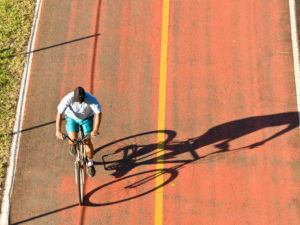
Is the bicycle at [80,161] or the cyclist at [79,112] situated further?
the bicycle at [80,161]

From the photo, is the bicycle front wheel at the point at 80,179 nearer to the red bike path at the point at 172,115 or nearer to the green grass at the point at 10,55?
the red bike path at the point at 172,115

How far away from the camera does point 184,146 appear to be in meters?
10.2

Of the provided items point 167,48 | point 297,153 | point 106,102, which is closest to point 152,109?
point 106,102

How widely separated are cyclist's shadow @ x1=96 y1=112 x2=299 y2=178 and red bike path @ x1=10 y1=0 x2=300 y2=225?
0.08 ft

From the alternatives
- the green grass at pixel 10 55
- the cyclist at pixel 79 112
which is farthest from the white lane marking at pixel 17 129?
the cyclist at pixel 79 112

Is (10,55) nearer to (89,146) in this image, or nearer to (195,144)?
(89,146)

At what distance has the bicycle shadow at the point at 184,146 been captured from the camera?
32.3 feet

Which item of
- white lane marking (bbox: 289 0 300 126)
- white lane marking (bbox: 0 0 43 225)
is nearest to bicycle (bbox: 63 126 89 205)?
white lane marking (bbox: 0 0 43 225)

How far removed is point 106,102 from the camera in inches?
424

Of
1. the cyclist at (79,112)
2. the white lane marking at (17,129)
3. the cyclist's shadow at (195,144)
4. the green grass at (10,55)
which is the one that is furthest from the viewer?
the green grass at (10,55)

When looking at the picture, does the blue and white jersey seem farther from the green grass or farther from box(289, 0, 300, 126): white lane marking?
box(289, 0, 300, 126): white lane marking

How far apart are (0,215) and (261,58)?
7934 mm

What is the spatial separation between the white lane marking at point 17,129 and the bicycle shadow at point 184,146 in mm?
1860

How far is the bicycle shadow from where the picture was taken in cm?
984
